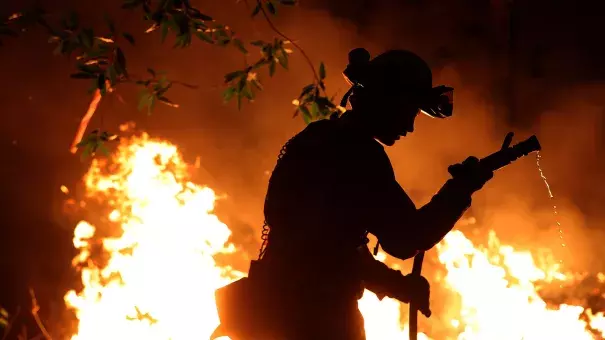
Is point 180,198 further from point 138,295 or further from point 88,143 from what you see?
point 88,143

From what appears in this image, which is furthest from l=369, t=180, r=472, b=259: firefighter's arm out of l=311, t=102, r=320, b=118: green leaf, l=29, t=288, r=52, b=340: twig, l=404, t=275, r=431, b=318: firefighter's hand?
l=29, t=288, r=52, b=340: twig

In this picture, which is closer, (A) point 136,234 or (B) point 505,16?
(A) point 136,234

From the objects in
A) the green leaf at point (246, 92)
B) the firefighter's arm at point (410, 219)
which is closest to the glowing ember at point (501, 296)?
the green leaf at point (246, 92)

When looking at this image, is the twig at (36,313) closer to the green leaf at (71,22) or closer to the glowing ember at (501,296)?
the green leaf at (71,22)

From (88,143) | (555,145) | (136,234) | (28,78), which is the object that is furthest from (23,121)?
(555,145)

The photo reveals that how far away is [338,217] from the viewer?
265 centimetres

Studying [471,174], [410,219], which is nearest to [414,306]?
[410,219]

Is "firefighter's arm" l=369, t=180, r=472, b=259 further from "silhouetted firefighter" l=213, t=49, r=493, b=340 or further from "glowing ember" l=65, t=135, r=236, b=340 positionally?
"glowing ember" l=65, t=135, r=236, b=340

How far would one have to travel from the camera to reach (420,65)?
283 centimetres

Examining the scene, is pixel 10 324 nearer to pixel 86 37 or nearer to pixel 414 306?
pixel 86 37

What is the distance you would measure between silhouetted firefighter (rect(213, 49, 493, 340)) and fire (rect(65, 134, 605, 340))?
12.5ft

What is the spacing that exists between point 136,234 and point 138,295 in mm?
674

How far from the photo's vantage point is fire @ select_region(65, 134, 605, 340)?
21.4 feet

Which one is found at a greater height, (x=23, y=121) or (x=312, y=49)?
(x=312, y=49)
